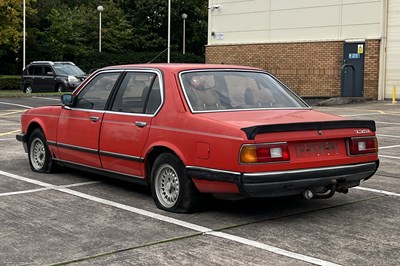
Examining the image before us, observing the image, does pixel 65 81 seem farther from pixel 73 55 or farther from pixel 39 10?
pixel 39 10

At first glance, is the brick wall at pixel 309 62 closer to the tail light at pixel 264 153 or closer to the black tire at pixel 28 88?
the black tire at pixel 28 88

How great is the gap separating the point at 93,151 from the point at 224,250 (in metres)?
2.83

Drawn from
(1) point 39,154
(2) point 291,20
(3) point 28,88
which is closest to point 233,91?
A: (1) point 39,154

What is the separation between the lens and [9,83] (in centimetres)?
4022

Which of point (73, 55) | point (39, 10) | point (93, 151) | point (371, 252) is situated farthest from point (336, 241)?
point (39, 10)

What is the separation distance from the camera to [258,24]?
97.3 ft

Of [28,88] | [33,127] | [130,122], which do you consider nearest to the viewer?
[130,122]

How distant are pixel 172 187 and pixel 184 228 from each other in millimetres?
734

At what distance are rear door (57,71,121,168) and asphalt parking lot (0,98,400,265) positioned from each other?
0.41 meters

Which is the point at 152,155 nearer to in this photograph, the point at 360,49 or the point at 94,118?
the point at 94,118

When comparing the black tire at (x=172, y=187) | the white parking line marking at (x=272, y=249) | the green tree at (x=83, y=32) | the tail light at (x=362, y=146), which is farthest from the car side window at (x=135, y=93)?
the green tree at (x=83, y=32)

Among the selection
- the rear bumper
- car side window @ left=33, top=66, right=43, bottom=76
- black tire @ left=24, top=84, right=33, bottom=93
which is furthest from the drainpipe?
the rear bumper

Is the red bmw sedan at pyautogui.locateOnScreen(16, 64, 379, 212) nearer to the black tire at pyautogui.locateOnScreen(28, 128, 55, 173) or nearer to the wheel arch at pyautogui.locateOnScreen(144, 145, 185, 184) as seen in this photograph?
the wheel arch at pyautogui.locateOnScreen(144, 145, 185, 184)

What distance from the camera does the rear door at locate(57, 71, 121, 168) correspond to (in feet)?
23.9
